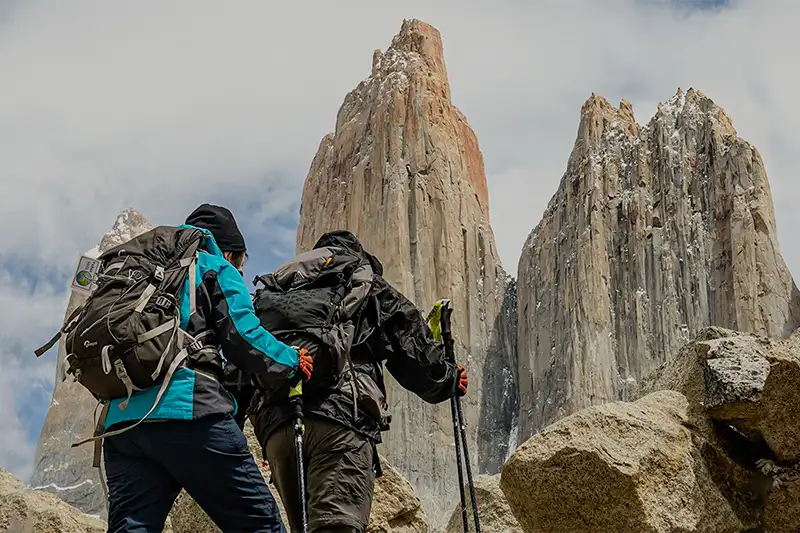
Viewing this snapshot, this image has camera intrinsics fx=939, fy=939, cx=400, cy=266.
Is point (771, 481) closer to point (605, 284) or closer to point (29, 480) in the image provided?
point (605, 284)

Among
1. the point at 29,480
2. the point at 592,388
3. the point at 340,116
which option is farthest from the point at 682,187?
the point at 29,480

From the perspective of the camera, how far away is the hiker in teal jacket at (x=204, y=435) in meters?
3.17

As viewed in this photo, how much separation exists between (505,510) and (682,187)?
109 ft

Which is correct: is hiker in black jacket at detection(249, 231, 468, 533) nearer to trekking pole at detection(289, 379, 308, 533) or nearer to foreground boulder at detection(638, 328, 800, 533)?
trekking pole at detection(289, 379, 308, 533)

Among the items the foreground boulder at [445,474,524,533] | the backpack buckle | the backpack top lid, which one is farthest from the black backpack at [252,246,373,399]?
the foreground boulder at [445,474,524,533]

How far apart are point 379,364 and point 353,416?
1.56 feet

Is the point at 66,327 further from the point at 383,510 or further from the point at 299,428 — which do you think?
the point at 383,510

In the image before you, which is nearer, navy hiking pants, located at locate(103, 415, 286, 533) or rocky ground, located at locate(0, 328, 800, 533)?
navy hiking pants, located at locate(103, 415, 286, 533)

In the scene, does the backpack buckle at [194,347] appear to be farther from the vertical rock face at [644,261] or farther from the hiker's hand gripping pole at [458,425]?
the vertical rock face at [644,261]

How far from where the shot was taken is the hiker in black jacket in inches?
142

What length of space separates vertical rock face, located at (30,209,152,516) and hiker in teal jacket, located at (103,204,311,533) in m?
39.3

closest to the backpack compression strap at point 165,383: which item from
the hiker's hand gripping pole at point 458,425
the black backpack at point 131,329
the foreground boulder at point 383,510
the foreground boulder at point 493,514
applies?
the black backpack at point 131,329

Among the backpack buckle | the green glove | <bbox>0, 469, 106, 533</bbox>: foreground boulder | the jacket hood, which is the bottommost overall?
<bbox>0, 469, 106, 533</bbox>: foreground boulder

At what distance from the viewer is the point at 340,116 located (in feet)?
156
